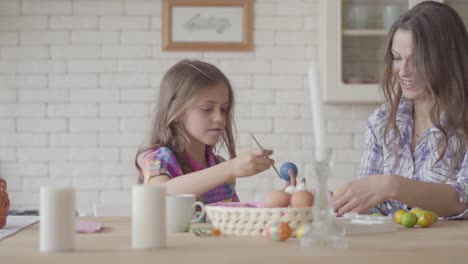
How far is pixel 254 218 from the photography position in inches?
58.4

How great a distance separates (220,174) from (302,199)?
2.02ft

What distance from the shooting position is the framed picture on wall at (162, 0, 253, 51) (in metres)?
3.70

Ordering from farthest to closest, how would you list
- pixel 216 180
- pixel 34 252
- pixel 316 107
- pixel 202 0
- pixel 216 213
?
1. pixel 202 0
2. pixel 216 180
3. pixel 216 213
4. pixel 34 252
5. pixel 316 107

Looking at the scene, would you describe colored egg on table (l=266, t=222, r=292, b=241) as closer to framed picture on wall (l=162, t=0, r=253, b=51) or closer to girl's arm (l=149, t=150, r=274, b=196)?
girl's arm (l=149, t=150, r=274, b=196)

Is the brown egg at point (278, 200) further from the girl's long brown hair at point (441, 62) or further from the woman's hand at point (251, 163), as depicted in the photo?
the girl's long brown hair at point (441, 62)

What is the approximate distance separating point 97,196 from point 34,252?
2.50 metres

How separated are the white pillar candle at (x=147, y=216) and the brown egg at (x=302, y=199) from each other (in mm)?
335

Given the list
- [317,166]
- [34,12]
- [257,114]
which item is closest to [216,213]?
[317,166]

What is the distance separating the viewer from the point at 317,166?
49.9 inches

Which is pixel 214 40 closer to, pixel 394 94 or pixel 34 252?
pixel 394 94

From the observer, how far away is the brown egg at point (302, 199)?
4.85 ft

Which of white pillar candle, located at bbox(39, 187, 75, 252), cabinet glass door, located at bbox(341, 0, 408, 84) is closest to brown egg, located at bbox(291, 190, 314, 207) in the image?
white pillar candle, located at bbox(39, 187, 75, 252)

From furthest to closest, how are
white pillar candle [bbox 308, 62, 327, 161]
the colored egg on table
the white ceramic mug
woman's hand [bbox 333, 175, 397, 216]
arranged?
woman's hand [bbox 333, 175, 397, 216] < the white ceramic mug < the colored egg on table < white pillar candle [bbox 308, 62, 327, 161]

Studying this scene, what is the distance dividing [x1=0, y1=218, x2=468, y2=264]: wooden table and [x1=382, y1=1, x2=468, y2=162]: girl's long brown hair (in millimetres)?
926
